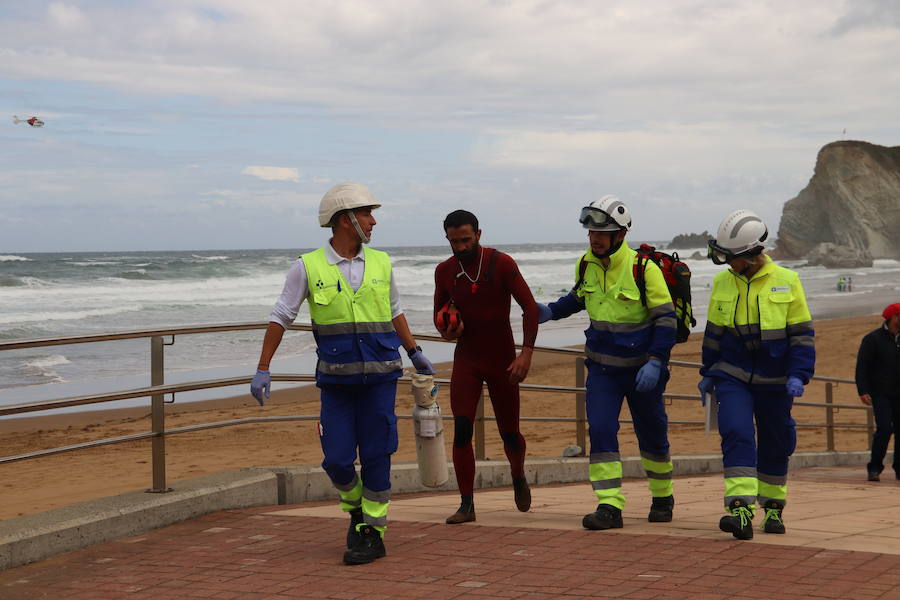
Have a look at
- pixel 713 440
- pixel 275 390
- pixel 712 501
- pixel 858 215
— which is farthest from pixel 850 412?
pixel 858 215

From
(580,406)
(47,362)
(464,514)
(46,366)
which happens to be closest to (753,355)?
(464,514)

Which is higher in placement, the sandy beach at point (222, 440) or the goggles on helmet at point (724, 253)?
the goggles on helmet at point (724, 253)

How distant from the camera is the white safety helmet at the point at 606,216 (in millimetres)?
5984

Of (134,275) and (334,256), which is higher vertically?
(134,275)

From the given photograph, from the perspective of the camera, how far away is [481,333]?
6.18 m

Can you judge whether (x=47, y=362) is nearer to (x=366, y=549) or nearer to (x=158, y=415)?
(x=158, y=415)

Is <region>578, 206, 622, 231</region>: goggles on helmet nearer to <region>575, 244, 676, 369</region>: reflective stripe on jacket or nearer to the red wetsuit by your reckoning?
<region>575, 244, 676, 369</region>: reflective stripe on jacket

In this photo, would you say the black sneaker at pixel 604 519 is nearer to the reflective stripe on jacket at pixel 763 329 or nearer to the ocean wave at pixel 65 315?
the reflective stripe on jacket at pixel 763 329

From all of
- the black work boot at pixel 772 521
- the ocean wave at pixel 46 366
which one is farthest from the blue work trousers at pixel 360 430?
the ocean wave at pixel 46 366

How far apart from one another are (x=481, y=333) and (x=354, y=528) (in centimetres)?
135

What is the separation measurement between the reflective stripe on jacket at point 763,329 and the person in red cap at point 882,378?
201 inches

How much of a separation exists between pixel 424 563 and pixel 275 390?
13.9m

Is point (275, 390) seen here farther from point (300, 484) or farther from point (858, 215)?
point (858, 215)

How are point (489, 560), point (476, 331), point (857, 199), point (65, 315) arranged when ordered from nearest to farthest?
point (489, 560) < point (476, 331) < point (65, 315) < point (857, 199)
